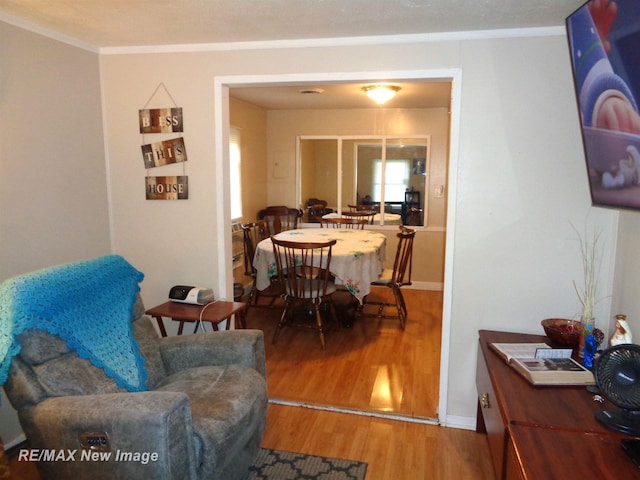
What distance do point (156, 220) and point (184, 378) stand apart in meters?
1.22

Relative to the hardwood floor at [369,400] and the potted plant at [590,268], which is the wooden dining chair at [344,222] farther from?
the potted plant at [590,268]

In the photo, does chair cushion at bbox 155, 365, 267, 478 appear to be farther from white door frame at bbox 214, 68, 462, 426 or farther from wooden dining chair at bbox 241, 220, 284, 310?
wooden dining chair at bbox 241, 220, 284, 310

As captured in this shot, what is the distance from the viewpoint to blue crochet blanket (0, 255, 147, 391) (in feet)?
5.56

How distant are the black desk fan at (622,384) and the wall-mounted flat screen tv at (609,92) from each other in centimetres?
51

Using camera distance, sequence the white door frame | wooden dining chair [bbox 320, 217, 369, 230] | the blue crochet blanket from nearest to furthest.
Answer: the blue crochet blanket → the white door frame → wooden dining chair [bbox 320, 217, 369, 230]

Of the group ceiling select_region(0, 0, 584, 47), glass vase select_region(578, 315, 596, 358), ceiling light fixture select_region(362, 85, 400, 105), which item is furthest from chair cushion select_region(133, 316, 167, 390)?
ceiling light fixture select_region(362, 85, 400, 105)

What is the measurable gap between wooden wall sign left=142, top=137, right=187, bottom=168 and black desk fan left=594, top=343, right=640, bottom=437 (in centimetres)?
246

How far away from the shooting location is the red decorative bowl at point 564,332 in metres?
2.15

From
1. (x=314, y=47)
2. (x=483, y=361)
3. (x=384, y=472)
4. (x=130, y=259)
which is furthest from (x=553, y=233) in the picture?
(x=130, y=259)

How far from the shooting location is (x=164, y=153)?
2.89 metres

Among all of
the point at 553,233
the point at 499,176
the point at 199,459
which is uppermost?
the point at 499,176

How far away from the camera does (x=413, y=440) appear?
2.49 metres

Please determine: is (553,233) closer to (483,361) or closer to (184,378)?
(483,361)

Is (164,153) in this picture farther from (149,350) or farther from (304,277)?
(304,277)
